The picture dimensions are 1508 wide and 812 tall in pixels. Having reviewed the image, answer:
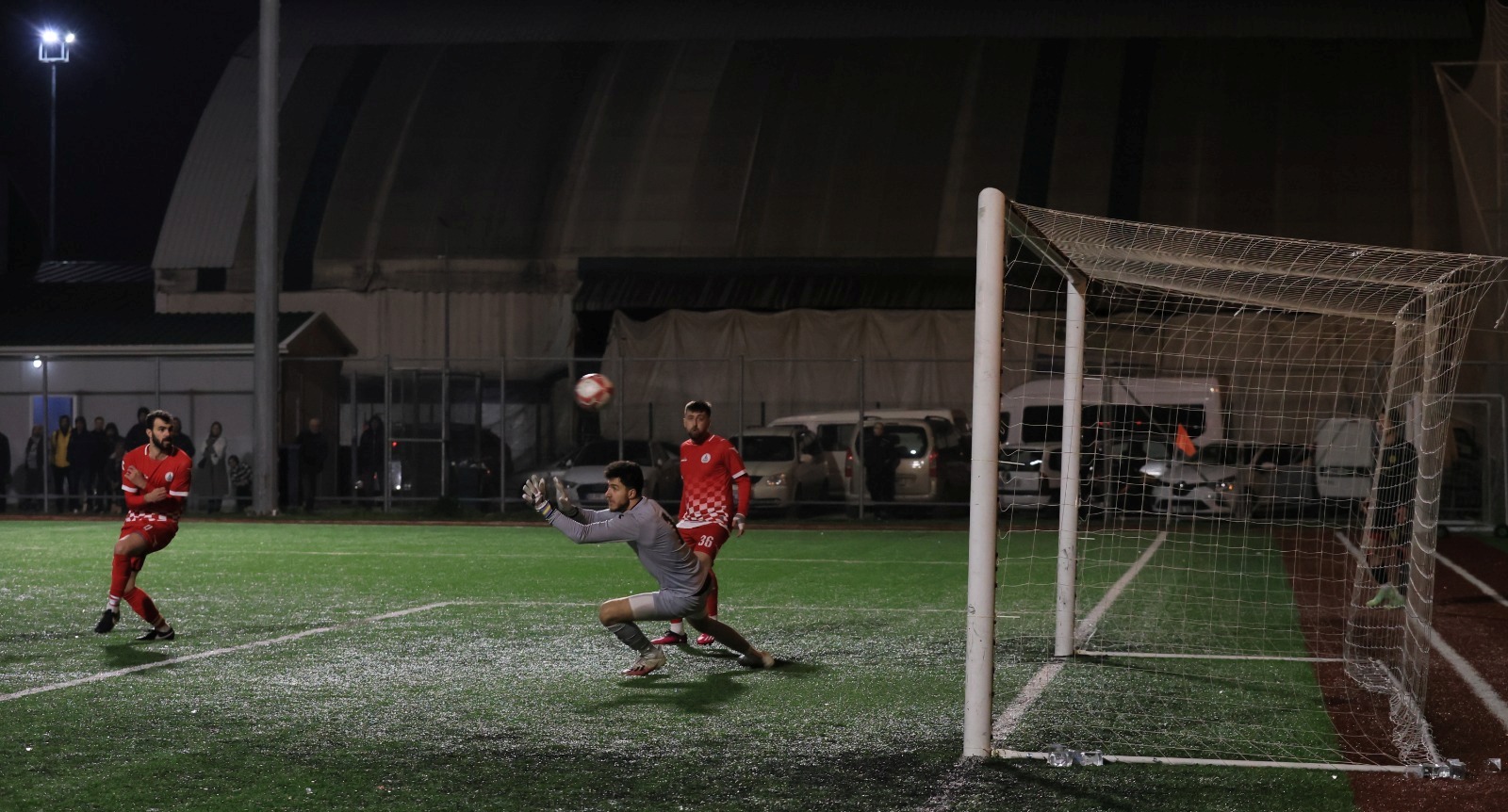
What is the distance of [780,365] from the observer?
30547 millimetres

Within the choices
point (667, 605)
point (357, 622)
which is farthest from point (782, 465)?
point (667, 605)

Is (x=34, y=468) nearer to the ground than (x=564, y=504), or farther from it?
nearer to the ground

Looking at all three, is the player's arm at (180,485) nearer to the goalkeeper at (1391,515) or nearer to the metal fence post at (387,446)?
the goalkeeper at (1391,515)

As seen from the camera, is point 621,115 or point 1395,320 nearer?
point 1395,320

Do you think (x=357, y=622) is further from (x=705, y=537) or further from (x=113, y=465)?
(x=113, y=465)

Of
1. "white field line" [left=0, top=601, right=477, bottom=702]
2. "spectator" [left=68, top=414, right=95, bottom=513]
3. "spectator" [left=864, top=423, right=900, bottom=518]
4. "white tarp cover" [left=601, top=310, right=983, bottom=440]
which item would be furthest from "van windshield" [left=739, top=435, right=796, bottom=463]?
"white field line" [left=0, top=601, right=477, bottom=702]

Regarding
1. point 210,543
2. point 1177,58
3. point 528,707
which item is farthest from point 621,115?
point 528,707

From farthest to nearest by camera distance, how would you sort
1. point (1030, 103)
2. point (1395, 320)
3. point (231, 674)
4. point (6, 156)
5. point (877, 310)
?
point (6, 156), point (1030, 103), point (877, 310), point (1395, 320), point (231, 674)

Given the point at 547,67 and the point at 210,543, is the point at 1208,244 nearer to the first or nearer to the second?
the point at 210,543

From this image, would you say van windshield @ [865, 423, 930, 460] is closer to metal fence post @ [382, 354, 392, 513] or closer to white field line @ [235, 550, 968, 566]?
white field line @ [235, 550, 968, 566]

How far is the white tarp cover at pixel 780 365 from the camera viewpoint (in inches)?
1171

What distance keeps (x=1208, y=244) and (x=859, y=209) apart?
23.5m

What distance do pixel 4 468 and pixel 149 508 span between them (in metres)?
20.0

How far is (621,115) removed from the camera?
34.6m
